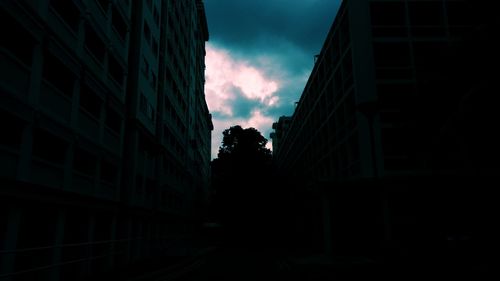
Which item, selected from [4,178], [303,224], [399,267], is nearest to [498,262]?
[399,267]

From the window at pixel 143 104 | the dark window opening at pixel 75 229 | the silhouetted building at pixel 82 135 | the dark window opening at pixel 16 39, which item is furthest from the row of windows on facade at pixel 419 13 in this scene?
the dark window opening at pixel 75 229

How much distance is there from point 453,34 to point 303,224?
79.3 ft

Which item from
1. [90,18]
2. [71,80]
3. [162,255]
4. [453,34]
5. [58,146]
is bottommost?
[162,255]

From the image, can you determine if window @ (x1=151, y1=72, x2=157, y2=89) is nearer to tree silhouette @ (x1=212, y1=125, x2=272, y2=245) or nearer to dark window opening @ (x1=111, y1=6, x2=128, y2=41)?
dark window opening @ (x1=111, y1=6, x2=128, y2=41)

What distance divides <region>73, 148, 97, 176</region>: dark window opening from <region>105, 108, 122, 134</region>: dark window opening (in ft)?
11.6

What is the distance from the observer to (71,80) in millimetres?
17359

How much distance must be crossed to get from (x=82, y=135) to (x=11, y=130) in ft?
16.5

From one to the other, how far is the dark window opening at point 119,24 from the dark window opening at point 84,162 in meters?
8.96

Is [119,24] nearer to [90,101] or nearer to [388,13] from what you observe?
[90,101]

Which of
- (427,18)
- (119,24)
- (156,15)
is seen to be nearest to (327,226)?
(427,18)

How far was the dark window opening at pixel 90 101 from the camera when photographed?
19128mm

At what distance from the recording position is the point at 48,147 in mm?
15812

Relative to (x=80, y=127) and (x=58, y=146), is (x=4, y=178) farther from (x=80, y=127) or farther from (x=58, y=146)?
(x=80, y=127)

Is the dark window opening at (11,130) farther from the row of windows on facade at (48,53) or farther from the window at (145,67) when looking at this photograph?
the window at (145,67)
